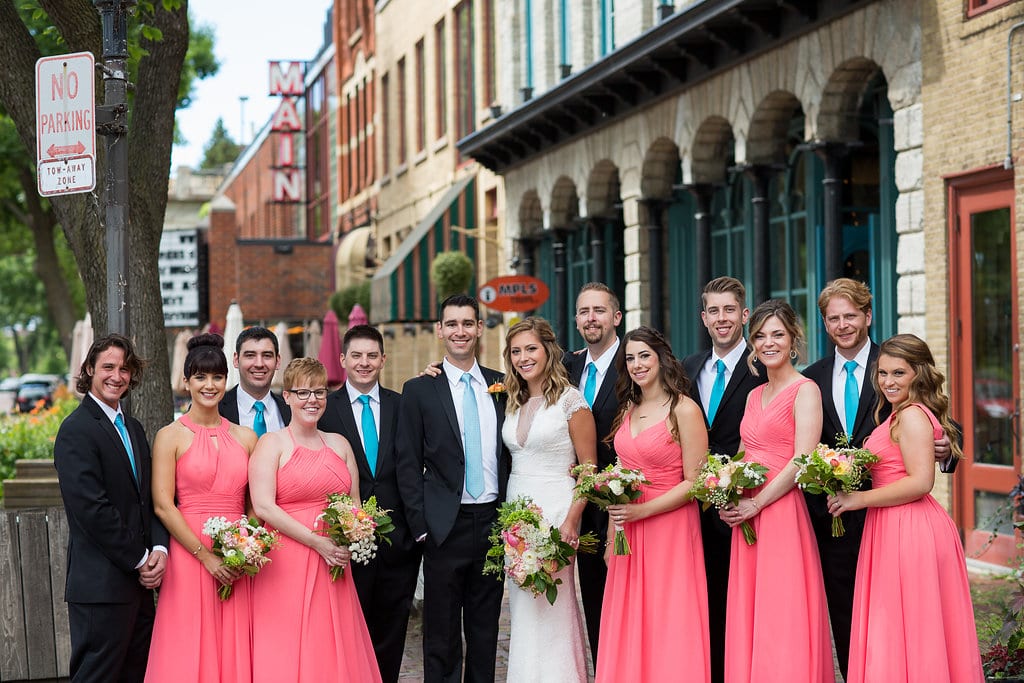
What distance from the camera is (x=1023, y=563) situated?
8.64 meters

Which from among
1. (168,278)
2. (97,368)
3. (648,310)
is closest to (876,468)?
(97,368)

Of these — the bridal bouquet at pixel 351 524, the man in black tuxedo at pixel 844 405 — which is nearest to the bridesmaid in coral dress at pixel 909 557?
the man in black tuxedo at pixel 844 405

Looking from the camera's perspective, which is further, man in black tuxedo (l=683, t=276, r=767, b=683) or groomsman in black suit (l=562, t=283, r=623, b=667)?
groomsman in black suit (l=562, t=283, r=623, b=667)

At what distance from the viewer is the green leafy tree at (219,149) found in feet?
373

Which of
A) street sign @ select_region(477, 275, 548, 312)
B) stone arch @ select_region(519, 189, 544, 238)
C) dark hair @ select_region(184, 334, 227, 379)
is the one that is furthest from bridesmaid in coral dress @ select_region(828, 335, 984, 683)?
stone arch @ select_region(519, 189, 544, 238)

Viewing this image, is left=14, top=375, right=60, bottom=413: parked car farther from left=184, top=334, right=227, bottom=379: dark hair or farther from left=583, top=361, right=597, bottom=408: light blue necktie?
left=184, top=334, right=227, bottom=379: dark hair

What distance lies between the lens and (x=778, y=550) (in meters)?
6.50

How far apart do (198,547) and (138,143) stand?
393 centimetres

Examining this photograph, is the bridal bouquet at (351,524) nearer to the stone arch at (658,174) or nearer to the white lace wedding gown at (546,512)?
the white lace wedding gown at (546,512)

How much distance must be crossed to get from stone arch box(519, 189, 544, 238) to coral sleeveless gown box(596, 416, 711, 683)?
55.9 ft

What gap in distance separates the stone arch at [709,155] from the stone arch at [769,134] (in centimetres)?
150

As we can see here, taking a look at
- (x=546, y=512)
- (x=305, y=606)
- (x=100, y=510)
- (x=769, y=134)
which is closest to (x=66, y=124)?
(x=100, y=510)

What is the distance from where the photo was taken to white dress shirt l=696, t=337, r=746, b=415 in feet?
23.4

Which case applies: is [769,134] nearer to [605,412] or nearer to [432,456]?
[605,412]
